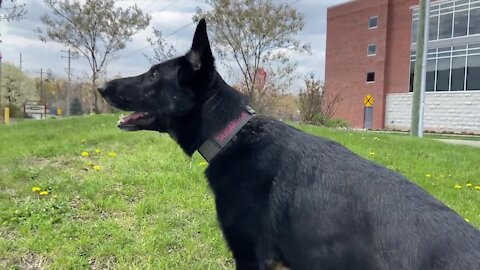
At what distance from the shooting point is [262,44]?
21.0m

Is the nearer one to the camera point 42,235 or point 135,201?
point 42,235

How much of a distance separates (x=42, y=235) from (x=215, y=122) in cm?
224

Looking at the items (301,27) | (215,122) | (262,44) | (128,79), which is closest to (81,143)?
(128,79)

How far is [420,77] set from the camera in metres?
14.7

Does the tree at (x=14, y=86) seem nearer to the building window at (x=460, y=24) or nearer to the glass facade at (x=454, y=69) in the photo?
the glass facade at (x=454, y=69)

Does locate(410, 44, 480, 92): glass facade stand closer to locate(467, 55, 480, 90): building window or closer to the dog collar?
locate(467, 55, 480, 90): building window

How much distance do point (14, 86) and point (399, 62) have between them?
45392 mm

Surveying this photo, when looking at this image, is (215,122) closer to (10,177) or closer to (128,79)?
(128,79)

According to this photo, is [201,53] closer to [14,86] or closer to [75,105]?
[14,86]

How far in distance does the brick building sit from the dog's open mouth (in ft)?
89.3

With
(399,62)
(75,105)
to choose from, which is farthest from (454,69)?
(75,105)

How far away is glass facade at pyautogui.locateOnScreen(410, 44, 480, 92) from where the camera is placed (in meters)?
32.5

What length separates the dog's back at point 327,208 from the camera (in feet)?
6.61

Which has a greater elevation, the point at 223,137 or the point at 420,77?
the point at 420,77
